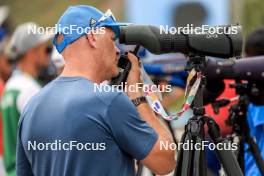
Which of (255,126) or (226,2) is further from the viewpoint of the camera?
(226,2)

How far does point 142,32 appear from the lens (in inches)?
110

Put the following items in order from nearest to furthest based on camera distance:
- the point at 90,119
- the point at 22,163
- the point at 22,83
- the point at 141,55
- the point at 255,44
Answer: the point at 90,119 → the point at 22,163 → the point at 141,55 → the point at 255,44 → the point at 22,83

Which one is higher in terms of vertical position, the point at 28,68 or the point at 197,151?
the point at 197,151

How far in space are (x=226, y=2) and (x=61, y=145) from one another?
7678 millimetres

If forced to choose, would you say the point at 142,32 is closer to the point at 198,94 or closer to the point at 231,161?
the point at 198,94

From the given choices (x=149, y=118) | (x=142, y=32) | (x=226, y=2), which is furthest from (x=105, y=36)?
(x=226, y=2)

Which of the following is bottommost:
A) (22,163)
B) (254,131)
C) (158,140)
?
(254,131)

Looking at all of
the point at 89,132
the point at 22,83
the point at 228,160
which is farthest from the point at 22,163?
the point at 22,83

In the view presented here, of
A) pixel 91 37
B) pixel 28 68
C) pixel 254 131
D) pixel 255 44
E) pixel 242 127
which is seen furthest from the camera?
pixel 28 68

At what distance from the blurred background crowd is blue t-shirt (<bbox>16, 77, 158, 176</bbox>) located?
2.66ft

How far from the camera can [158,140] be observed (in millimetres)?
2709

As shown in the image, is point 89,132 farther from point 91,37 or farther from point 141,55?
point 141,55

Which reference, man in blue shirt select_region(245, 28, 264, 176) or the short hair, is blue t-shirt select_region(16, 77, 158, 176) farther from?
the short hair

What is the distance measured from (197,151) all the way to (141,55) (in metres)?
0.83
